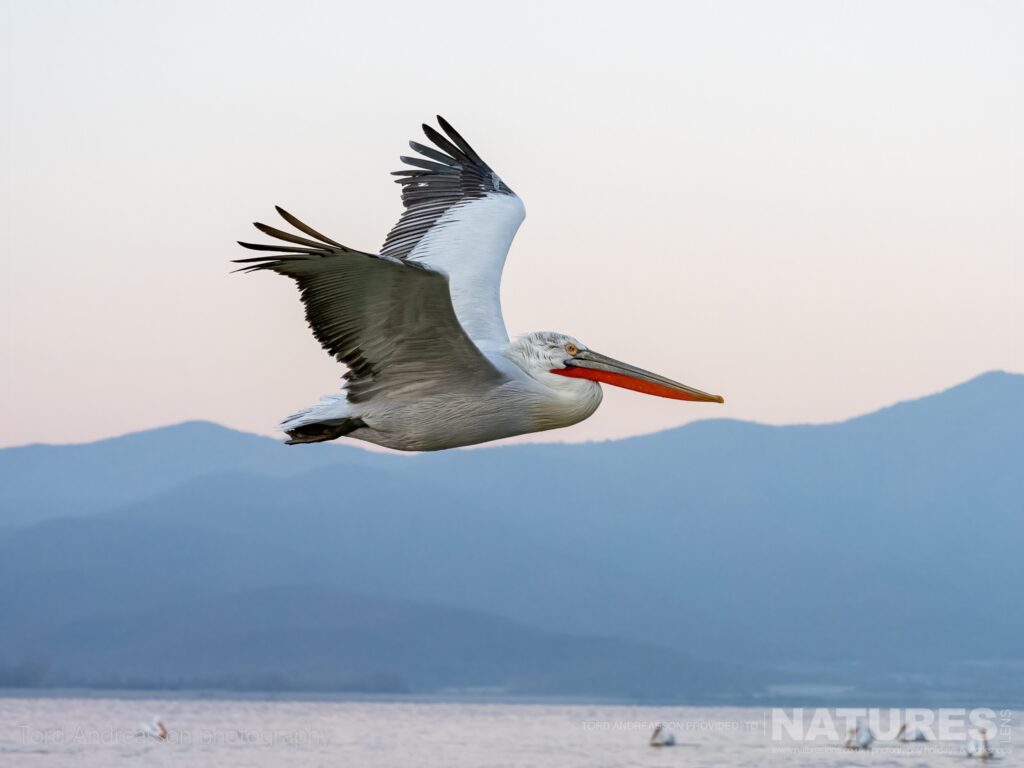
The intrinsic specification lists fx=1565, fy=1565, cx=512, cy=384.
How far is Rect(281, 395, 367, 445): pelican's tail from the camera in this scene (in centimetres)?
845

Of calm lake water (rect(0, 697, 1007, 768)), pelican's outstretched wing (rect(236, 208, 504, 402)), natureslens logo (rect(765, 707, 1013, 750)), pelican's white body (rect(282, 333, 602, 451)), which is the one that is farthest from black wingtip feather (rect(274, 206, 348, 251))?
natureslens logo (rect(765, 707, 1013, 750))

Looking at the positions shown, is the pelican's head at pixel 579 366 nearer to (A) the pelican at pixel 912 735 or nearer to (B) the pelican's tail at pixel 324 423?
(B) the pelican's tail at pixel 324 423

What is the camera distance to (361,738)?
6575cm

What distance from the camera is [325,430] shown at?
27.9 ft

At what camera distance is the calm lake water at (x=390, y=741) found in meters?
52.0

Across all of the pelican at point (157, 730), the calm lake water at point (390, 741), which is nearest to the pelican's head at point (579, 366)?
the calm lake water at point (390, 741)

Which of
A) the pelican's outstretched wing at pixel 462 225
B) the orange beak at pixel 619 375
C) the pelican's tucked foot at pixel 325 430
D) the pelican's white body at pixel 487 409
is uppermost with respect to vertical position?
the pelican's outstretched wing at pixel 462 225

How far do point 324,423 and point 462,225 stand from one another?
2.62 m

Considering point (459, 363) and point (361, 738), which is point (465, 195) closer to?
point (459, 363)

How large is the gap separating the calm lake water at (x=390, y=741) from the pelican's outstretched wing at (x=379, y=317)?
139ft

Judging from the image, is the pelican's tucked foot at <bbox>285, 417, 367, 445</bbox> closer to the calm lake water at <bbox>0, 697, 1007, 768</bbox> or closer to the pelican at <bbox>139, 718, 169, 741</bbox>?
the calm lake water at <bbox>0, 697, 1007, 768</bbox>

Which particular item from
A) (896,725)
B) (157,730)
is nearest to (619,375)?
(157,730)

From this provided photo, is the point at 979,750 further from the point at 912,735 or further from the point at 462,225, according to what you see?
the point at 462,225

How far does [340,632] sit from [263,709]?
45632 millimetres
